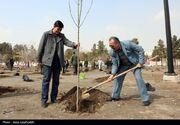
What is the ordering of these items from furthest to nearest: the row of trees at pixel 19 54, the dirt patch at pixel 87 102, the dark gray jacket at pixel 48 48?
the row of trees at pixel 19 54 < the dark gray jacket at pixel 48 48 < the dirt patch at pixel 87 102

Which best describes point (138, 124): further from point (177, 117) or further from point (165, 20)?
point (165, 20)

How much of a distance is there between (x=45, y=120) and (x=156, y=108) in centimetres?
254

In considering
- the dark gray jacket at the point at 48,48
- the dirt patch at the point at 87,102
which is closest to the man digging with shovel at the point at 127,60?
the dirt patch at the point at 87,102

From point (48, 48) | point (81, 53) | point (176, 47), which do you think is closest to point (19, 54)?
point (81, 53)

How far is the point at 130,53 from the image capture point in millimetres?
7418

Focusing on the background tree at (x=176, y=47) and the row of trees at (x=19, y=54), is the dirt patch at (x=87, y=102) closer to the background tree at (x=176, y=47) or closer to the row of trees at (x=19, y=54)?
the row of trees at (x=19, y=54)

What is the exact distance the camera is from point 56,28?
7113 mm

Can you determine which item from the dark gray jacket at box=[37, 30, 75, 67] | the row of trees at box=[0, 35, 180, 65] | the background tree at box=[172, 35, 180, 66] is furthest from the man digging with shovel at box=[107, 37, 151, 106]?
the background tree at box=[172, 35, 180, 66]

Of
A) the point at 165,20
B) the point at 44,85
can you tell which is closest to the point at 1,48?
the point at 165,20

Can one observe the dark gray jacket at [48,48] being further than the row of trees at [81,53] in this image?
No

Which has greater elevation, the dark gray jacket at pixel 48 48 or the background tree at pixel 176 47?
the background tree at pixel 176 47

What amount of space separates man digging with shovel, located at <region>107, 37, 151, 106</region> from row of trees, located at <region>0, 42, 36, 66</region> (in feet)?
184

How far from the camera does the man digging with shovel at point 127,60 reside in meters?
7.17

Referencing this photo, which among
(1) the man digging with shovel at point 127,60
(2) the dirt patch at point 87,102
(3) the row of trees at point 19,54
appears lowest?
(2) the dirt patch at point 87,102
